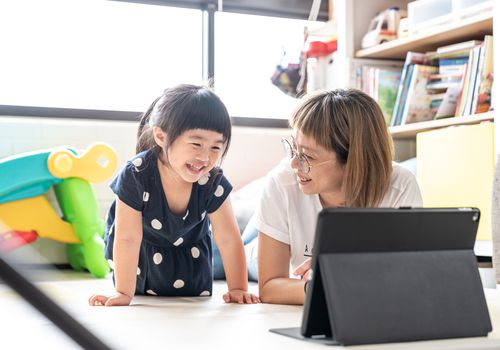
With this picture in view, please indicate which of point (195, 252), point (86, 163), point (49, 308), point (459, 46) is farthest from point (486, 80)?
point (49, 308)

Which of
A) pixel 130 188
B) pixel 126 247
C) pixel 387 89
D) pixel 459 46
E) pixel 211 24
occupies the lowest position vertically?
pixel 126 247

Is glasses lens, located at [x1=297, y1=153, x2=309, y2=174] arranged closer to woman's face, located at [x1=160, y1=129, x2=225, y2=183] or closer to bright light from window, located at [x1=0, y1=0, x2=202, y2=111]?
woman's face, located at [x1=160, y1=129, x2=225, y2=183]

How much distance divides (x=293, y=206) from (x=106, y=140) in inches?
58.2

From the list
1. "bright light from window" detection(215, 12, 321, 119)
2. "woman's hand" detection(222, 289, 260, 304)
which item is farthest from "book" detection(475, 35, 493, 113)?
"bright light from window" detection(215, 12, 321, 119)

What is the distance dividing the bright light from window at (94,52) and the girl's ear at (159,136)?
144 centimetres

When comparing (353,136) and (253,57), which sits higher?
(253,57)

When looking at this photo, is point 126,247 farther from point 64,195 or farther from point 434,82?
point 434,82

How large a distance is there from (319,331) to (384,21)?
6.04 feet

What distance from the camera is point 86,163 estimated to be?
227 cm

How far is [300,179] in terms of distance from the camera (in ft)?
3.95

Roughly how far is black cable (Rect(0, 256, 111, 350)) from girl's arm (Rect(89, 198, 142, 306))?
3.44 ft

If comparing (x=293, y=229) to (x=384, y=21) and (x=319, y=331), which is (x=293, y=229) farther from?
(x=384, y=21)

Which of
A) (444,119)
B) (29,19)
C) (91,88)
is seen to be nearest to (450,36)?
(444,119)

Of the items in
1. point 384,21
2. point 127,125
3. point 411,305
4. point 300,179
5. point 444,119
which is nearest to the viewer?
point 411,305
